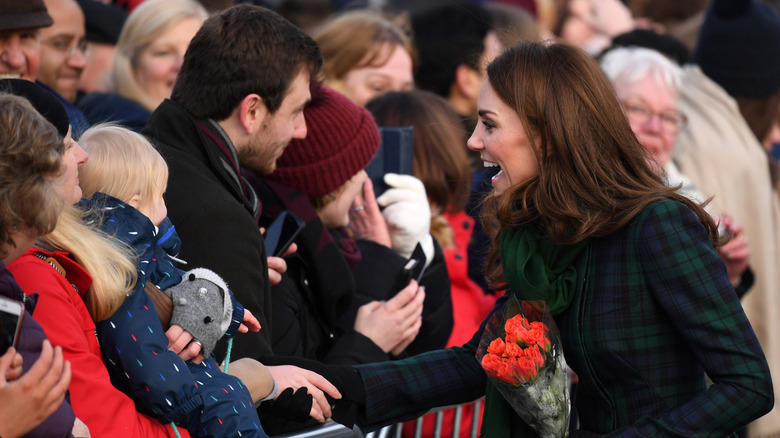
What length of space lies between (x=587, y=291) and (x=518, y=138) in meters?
0.51

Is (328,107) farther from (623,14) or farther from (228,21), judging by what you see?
(623,14)

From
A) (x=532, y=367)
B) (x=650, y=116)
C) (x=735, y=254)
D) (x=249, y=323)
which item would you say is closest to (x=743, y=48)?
(x=650, y=116)

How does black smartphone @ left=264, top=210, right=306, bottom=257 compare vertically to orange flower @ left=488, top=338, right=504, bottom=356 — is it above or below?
below

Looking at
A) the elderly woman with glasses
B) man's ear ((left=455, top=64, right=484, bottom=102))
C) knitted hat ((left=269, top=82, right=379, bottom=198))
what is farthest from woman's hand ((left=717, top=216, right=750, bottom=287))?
knitted hat ((left=269, top=82, right=379, bottom=198))

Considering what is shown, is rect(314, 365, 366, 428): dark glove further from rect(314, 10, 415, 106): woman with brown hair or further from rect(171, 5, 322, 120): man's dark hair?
rect(314, 10, 415, 106): woman with brown hair

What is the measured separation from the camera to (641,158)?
2904mm

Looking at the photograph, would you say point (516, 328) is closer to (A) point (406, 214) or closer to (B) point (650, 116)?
(A) point (406, 214)

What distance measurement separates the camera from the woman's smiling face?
2.94m

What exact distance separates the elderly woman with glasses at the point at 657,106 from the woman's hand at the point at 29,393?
4.53 m

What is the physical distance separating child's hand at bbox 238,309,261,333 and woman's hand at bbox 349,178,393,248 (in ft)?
4.59

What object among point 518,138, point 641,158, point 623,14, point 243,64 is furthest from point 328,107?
point 623,14

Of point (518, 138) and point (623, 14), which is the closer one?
point (518, 138)

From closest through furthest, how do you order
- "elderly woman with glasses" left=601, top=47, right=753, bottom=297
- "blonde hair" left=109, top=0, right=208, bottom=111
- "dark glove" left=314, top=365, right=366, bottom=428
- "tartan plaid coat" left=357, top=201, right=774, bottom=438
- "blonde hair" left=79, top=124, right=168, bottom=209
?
"tartan plaid coat" left=357, top=201, right=774, bottom=438 < "blonde hair" left=79, top=124, right=168, bottom=209 < "dark glove" left=314, top=365, right=366, bottom=428 < "blonde hair" left=109, top=0, right=208, bottom=111 < "elderly woman with glasses" left=601, top=47, right=753, bottom=297

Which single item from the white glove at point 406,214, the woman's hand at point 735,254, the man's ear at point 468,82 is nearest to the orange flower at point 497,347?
the white glove at point 406,214
